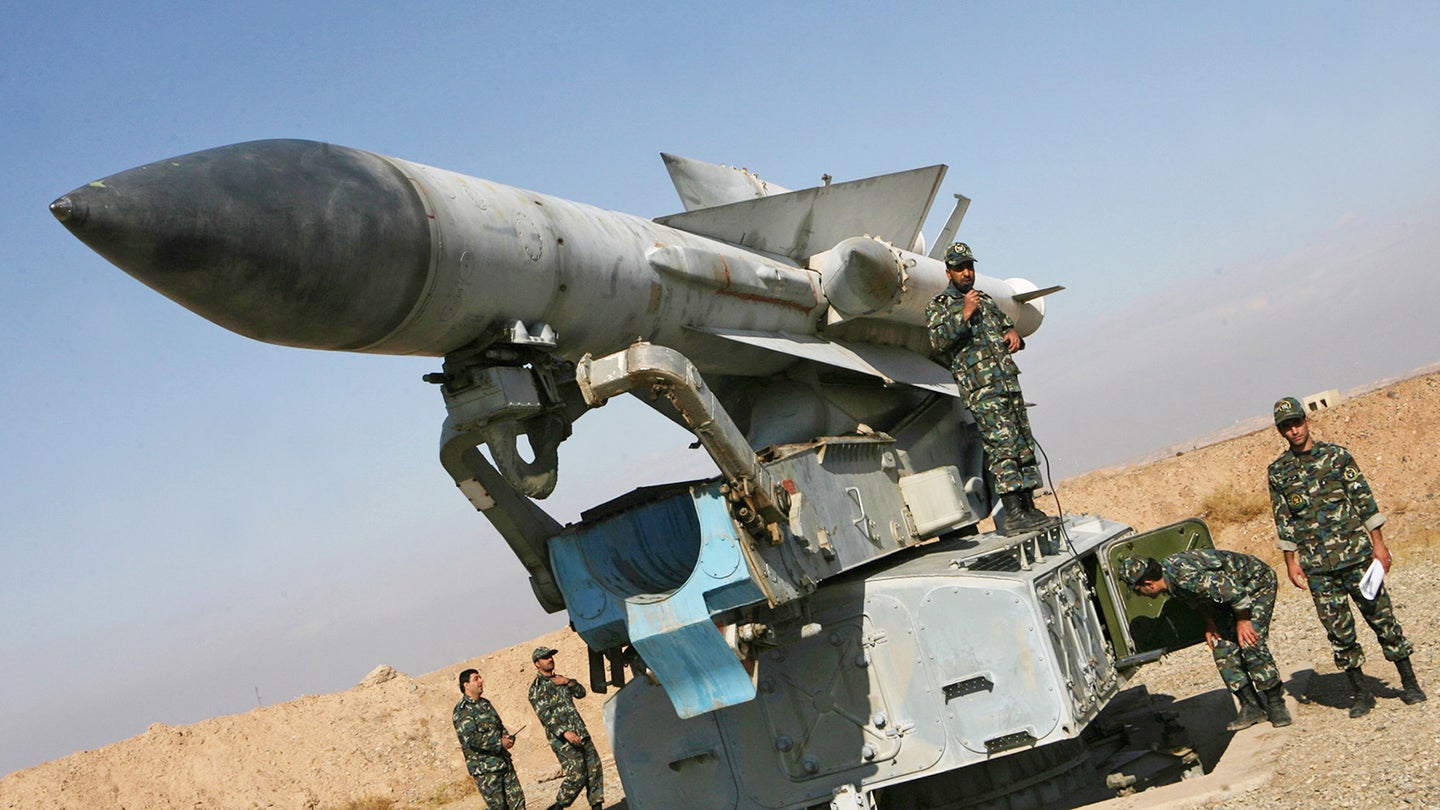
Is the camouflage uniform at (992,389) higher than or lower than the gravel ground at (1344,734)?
higher

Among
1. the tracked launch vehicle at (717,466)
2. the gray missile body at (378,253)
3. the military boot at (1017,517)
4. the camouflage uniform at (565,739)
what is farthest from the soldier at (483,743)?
the military boot at (1017,517)

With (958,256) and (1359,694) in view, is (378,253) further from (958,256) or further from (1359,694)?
(1359,694)

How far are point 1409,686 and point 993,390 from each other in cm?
248

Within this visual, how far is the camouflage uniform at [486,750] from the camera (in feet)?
26.3

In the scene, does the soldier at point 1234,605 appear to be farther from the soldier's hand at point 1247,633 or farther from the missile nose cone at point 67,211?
the missile nose cone at point 67,211

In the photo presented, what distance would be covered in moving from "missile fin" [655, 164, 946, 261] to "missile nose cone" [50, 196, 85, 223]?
3.28 metres

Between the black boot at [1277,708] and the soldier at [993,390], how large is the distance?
1.42 metres

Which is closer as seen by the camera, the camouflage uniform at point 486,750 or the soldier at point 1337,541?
the soldier at point 1337,541

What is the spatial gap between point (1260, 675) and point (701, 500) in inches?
128

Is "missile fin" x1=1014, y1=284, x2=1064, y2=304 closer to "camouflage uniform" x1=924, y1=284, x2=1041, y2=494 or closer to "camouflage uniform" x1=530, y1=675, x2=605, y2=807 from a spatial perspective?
"camouflage uniform" x1=924, y1=284, x2=1041, y2=494

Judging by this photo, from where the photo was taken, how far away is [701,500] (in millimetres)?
5066

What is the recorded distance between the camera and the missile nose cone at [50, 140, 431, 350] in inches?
146

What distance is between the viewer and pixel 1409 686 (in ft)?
19.5

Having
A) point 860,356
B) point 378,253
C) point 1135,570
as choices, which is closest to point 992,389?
point 860,356
